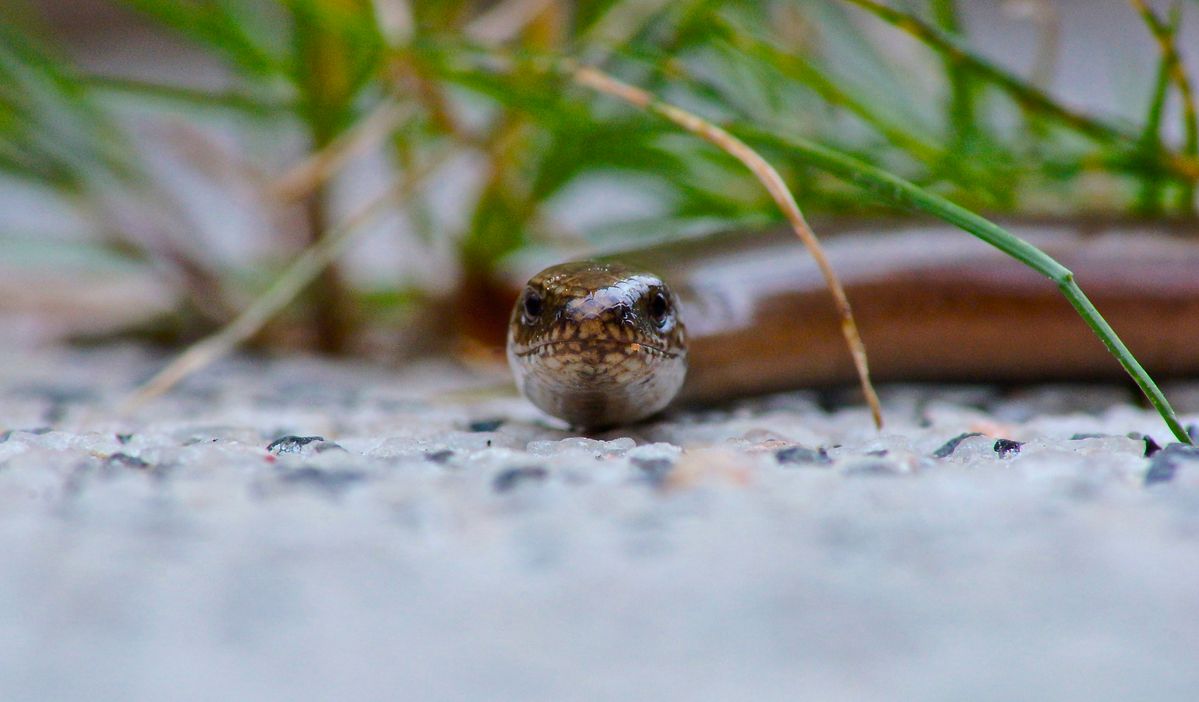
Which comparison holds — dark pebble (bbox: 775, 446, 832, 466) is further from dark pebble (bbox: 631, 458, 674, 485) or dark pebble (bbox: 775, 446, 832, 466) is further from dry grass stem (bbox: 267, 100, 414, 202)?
dry grass stem (bbox: 267, 100, 414, 202)

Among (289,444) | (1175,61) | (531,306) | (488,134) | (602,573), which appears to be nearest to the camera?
(602,573)

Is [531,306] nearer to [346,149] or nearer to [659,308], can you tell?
[659,308]

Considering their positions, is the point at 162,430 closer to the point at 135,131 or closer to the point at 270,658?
the point at 270,658

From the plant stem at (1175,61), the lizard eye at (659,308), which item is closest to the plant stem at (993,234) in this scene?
the lizard eye at (659,308)

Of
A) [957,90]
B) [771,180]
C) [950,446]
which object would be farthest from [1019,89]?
[950,446]

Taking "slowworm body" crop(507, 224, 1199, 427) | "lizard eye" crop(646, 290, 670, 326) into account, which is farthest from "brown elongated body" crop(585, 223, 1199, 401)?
"lizard eye" crop(646, 290, 670, 326)

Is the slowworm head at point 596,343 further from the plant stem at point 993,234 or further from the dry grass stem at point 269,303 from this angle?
the dry grass stem at point 269,303

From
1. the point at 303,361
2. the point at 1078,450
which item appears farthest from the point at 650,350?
the point at 303,361
